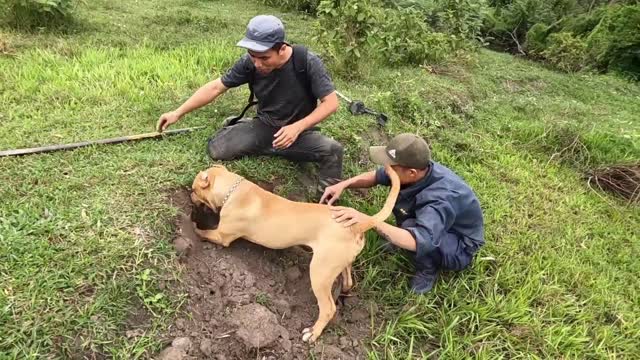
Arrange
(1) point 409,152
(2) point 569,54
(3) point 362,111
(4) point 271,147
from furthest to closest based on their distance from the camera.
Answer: (2) point 569,54, (3) point 362,111, (4) point 271,147, (1) point 409,152

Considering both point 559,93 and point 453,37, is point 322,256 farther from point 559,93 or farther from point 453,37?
point 559,93

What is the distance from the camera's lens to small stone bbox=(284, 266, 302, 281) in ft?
11.0

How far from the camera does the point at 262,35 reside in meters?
3.36

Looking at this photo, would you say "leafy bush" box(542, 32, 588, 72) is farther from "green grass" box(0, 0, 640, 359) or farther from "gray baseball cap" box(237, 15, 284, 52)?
"gray baseball cap" box(237, 15, 284, 52)

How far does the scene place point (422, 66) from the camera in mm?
7527

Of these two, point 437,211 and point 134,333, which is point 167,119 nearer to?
point 134,333

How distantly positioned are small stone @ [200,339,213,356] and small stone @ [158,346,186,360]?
0.11 meters

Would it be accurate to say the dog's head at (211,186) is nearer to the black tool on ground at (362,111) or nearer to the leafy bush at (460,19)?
the black tool on ground at (362,111)

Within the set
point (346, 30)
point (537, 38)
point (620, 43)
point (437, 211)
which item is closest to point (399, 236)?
point (437, 211)

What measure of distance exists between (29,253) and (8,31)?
182 inches

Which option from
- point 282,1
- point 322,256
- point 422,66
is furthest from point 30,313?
point 282,1

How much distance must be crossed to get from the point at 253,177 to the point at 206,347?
61.1 inches

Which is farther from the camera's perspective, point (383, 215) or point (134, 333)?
point (383, 215)

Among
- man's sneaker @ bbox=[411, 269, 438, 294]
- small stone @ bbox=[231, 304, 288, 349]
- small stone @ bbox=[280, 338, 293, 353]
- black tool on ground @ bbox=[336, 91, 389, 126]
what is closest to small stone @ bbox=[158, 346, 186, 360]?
small stone @ bbox=[231, 304, 288, 349]
